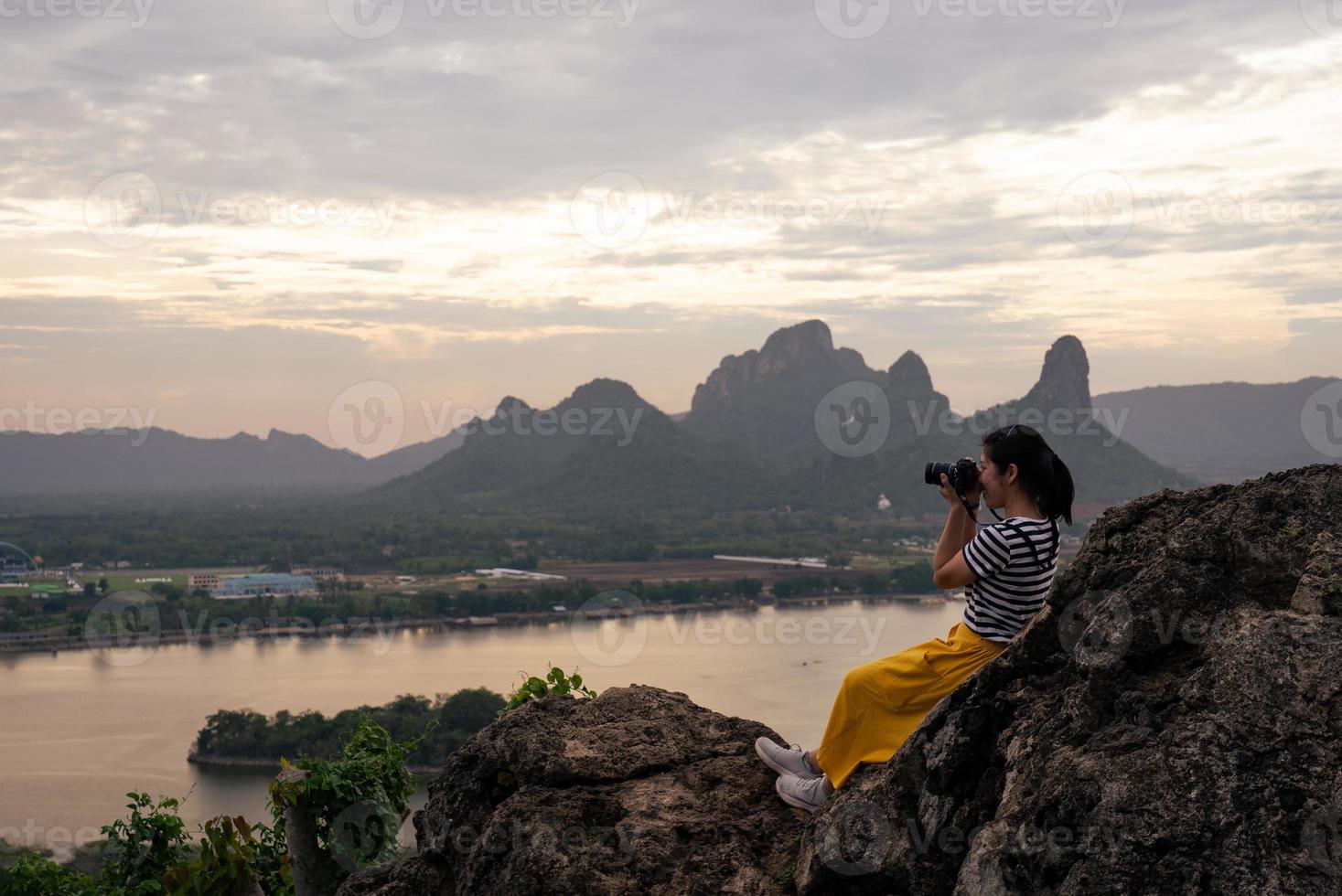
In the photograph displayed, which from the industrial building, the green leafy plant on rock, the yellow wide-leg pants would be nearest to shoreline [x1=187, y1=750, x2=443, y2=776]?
the green leafy plant on rock

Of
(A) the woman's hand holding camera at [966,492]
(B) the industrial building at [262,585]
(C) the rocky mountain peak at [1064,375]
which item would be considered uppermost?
(C) the rocky mountain peak at [1064,375]

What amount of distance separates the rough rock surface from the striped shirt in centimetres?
10

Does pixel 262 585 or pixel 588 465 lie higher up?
pixel 588 465

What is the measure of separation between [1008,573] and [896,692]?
0.40m

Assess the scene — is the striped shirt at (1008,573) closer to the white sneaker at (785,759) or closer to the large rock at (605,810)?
the white sneaker at (785,759)

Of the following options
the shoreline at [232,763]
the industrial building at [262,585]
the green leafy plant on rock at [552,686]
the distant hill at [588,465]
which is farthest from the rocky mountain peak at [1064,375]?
the green leafy plant on rock at [552,686]

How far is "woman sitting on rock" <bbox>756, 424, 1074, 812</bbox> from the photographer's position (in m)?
2.93

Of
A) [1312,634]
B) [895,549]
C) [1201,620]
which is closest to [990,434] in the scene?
[1201,620]

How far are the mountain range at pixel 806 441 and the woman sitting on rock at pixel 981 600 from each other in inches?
2608

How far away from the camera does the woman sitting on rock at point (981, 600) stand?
9.62 ft

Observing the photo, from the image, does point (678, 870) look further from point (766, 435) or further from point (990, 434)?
point (766, 435)

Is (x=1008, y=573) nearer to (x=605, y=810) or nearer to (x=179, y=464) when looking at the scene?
(x=605, y=810)

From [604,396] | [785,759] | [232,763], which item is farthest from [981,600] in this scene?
[604,396]

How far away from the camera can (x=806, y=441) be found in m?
122
